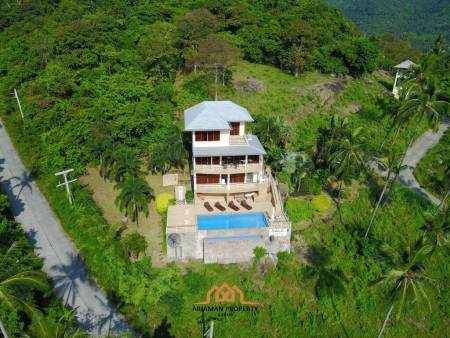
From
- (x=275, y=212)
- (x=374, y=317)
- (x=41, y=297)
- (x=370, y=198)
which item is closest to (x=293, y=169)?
(x=275, y=212)

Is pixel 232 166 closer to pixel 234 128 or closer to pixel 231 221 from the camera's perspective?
pixel 234 128

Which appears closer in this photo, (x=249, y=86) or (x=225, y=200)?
(x=225, y=200)

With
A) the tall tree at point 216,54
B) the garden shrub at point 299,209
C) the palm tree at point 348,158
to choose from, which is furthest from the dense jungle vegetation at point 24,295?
the tall tree at point 216,54

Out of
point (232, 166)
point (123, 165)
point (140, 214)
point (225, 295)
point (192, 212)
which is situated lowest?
point (225, 295)

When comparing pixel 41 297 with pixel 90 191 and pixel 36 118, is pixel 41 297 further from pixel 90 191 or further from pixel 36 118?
pixel 36 118

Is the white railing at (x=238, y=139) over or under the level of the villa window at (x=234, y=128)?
under

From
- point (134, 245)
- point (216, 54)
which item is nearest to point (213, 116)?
point (134, 245)

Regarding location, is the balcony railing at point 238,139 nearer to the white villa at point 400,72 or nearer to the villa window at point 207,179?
the villa window at point 207,179
